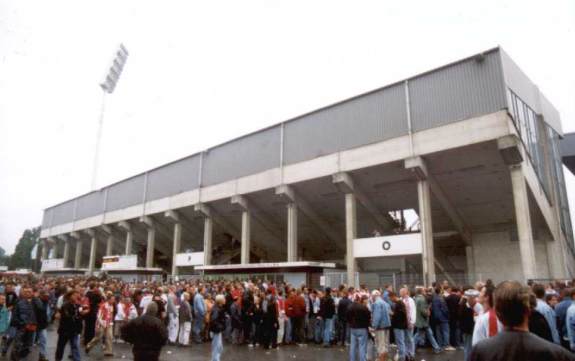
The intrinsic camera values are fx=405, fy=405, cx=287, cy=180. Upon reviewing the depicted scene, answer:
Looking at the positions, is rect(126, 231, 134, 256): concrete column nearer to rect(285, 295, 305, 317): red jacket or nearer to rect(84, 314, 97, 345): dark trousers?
rect(84, 314, 97, 345): dark trousers

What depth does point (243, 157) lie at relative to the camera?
3191 centimetres

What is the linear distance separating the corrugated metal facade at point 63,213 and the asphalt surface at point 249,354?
46934 millimetres

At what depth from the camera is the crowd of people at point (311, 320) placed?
411 centimetres

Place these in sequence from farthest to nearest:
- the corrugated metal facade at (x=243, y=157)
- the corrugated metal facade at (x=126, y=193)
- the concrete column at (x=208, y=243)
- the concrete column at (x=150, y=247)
A: 1. the corrugated metal facade at (x=126, y=193)
2. the concrete column at (x=150, y=247)
3. the concrete column at (x=208, y=243)
4. the corrugated metal facade at (x=243, y=157)

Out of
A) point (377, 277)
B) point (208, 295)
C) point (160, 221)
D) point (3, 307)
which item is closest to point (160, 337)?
point (3, 307)

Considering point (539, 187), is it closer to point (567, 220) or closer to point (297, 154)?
point (567, 220)

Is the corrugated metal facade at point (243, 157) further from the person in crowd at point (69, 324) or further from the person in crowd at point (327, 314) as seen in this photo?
the person in crowd at point (69, 324)

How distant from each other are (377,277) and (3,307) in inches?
645

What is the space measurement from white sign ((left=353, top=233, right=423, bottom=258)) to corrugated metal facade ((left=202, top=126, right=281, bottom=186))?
8.78 metres

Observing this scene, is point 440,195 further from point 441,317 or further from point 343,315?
point 343,315

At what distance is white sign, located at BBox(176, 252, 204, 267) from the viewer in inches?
1317

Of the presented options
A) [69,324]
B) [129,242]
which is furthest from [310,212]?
[129,242]

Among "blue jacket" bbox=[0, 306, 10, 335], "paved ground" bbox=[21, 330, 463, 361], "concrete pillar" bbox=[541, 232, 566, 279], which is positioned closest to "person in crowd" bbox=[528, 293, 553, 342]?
"paved ground" bbox=[21, 330, 463, 361]

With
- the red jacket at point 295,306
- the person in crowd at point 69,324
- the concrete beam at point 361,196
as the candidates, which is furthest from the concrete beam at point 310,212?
the person in crowd at point 69,324
